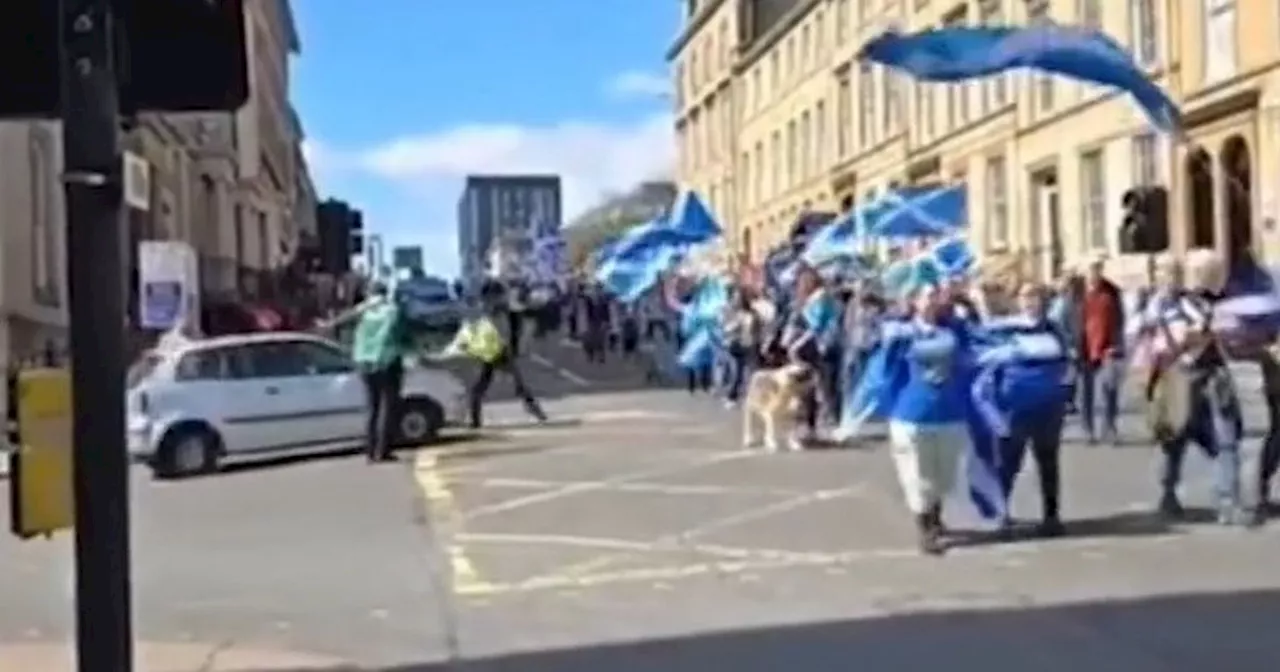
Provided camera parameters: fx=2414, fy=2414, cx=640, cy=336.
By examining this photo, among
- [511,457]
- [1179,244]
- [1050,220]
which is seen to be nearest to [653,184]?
[1050,220]

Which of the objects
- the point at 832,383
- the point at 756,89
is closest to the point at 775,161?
the point at 756,89

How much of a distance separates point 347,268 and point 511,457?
151 feet

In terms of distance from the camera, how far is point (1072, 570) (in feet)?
45.4

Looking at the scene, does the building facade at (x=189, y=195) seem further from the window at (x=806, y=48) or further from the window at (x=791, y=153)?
the window at (x=791, y=153)

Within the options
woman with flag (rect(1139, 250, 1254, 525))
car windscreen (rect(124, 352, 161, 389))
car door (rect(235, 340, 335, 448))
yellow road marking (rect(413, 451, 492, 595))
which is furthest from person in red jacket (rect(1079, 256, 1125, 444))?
car windscreen (rect(124, 352, 161, 389))

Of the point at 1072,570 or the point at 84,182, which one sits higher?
the point at 84,182

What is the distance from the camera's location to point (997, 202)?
172ft

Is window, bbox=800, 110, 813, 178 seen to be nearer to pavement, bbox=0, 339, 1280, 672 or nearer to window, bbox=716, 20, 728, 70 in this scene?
window, bbox=716, 20, 728, 70

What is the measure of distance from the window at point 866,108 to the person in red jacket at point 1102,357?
41.9 metres

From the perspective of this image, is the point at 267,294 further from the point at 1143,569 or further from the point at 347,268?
the point at 1143,569

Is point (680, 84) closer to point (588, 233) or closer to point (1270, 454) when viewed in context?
point (588, 233)

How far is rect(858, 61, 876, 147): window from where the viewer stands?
65.9 metres

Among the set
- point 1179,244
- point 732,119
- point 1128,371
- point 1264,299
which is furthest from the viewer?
point 732,119

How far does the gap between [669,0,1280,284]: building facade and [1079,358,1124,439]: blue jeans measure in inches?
71.9
